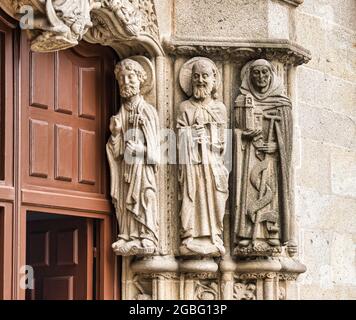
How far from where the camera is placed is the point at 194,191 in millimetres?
8055

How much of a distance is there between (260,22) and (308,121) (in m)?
0.82

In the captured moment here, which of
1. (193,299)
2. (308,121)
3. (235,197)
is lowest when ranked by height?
(193,299)

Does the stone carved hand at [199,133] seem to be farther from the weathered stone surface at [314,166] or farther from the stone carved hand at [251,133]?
the weathered stone surface at [314,166]

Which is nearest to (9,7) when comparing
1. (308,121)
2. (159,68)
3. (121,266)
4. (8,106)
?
(8,106)

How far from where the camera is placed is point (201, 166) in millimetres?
8078

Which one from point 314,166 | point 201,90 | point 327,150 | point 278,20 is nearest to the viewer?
point 201,90

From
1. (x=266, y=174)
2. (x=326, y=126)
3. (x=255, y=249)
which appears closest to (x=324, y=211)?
(x=326, y=126)

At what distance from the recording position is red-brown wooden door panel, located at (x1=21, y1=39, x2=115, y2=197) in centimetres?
770

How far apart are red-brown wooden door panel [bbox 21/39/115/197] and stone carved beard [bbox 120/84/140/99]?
166 millimetres

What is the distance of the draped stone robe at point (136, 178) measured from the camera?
314 inches

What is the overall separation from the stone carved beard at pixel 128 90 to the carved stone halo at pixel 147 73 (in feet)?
0.30

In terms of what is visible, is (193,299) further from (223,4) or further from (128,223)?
(223,4)

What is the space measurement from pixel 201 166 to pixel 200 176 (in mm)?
53

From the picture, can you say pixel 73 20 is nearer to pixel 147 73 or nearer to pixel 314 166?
pixel 147 73
